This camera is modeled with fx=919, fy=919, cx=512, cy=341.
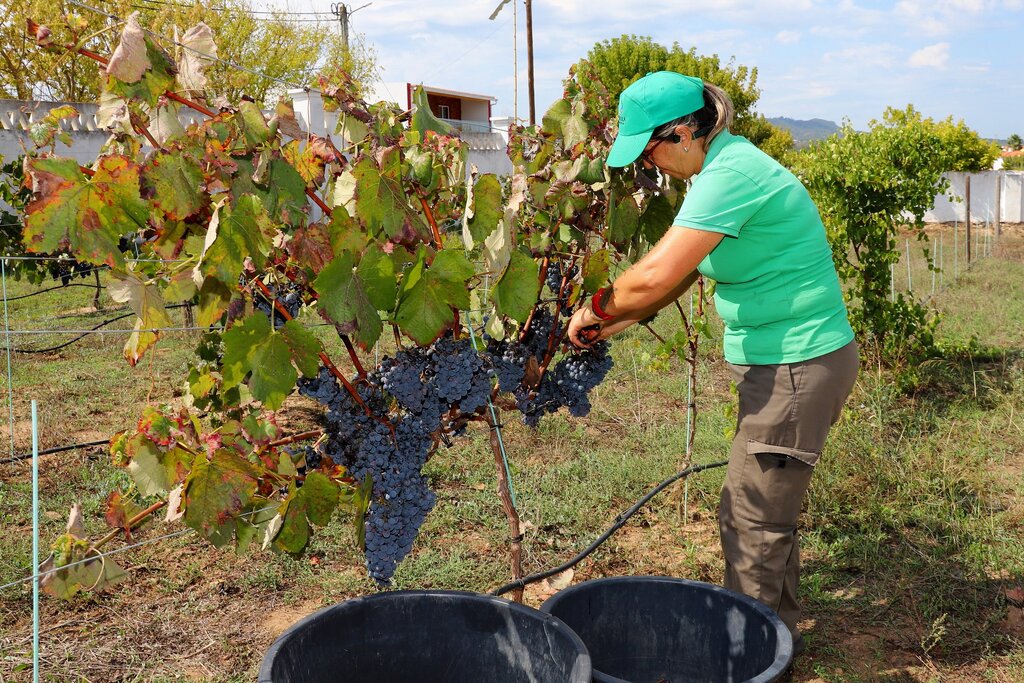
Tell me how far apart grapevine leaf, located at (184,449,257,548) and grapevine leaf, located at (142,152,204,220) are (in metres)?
0.50

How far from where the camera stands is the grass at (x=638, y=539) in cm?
299

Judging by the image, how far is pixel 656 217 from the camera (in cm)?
247

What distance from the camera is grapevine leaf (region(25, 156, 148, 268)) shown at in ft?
5.48

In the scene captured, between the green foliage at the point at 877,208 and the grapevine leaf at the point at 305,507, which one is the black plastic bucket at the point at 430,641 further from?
the green foliage at the point at 877,208

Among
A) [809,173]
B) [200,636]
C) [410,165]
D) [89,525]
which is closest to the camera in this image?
[410,165]

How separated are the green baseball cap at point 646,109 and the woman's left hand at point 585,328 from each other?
1.20 ft

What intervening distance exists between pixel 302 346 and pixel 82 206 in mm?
478

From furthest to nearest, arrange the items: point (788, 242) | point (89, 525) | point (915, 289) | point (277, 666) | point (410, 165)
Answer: point (915, 289), point (89, 525), point (788, 242), point (410, 165), point (277, 666)

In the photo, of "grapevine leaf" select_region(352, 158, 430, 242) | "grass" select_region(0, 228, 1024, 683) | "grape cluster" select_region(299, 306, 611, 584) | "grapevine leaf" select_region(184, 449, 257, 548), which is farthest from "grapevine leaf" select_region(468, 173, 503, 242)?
"grass" select_region(0, 228, 1024, 683)

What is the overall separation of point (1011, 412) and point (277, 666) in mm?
4558

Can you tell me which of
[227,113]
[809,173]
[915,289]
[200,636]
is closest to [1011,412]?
[809,173]

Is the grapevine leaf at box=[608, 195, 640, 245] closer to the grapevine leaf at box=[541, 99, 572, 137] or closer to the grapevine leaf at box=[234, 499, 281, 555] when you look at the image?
the grapevine leaf at box=[541, 99, 572, 137]

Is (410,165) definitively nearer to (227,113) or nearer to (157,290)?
(227,113)

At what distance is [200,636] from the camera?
3.07m
